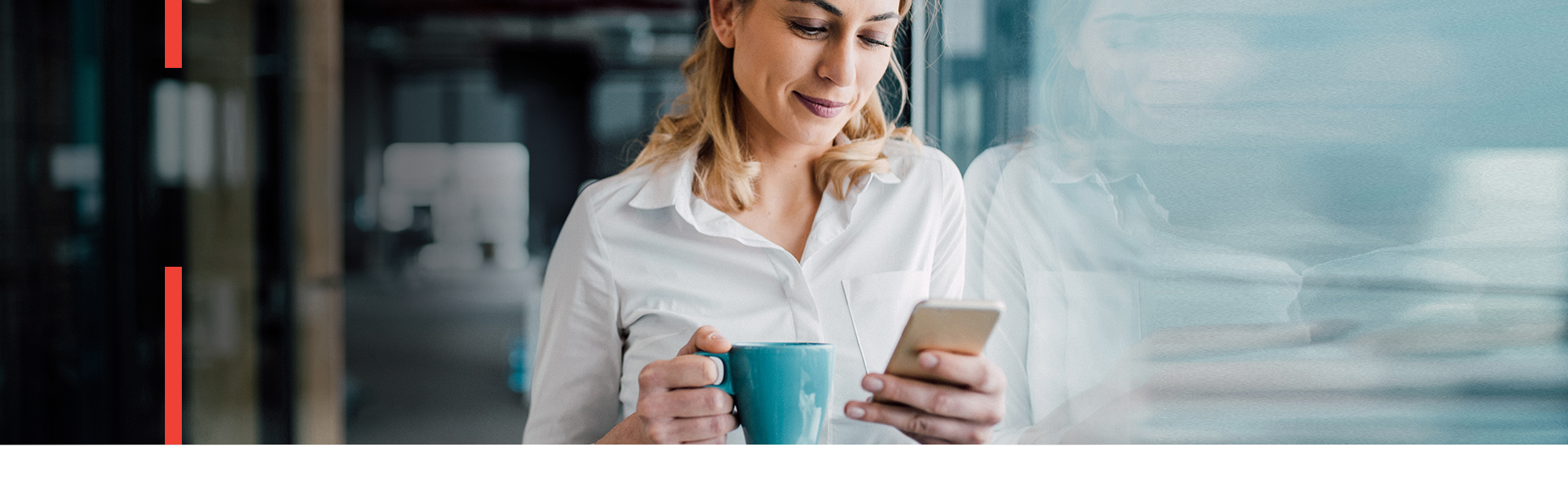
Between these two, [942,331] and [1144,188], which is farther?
[1144,188]

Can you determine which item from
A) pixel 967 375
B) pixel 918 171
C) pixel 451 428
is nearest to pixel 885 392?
pixel 967 375

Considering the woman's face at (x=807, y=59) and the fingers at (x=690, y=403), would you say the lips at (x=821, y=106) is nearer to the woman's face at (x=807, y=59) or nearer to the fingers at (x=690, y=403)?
the woman's face at (x=807, y=59)

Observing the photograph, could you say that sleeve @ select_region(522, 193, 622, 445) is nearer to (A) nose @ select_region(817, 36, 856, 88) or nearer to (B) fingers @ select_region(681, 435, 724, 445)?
(B) fingers @ select_region(681, 435, 724, 445)

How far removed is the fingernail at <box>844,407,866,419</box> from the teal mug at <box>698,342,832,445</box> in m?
0.06

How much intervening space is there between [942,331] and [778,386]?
0.51ft

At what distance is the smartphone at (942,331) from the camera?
2.49 ft

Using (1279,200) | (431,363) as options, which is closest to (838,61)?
(1279,200)

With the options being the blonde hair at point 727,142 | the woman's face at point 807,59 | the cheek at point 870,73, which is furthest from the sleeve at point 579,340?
the cheek at point 870,73

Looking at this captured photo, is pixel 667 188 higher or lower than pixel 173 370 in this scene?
higher

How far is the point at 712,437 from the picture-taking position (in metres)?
0.89

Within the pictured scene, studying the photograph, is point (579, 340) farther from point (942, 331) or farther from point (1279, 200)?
point (1279, 200)

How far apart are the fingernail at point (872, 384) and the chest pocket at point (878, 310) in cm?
21

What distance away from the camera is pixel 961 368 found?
32.8 inches
